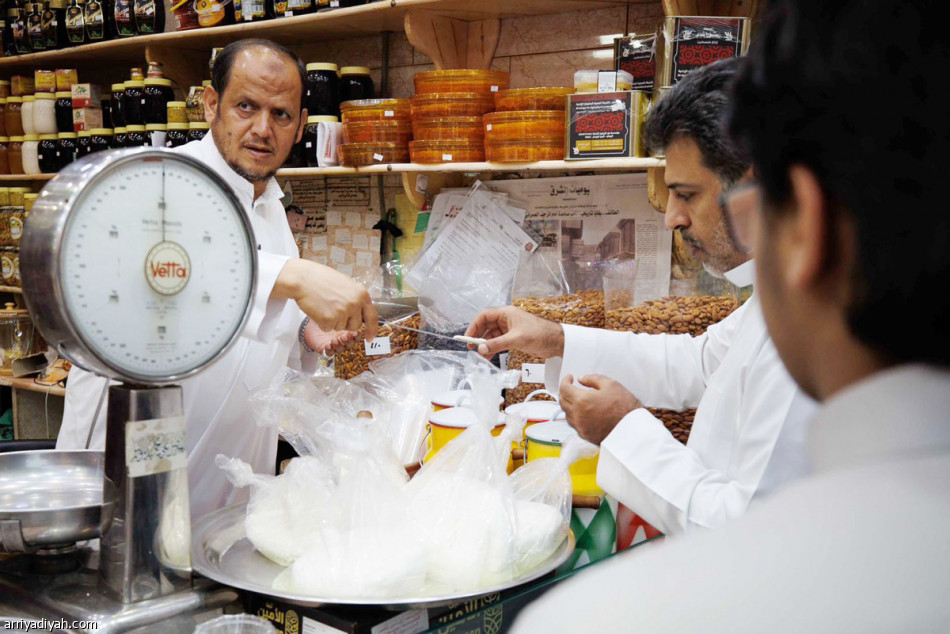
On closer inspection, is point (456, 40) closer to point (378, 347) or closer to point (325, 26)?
point (325, 26)

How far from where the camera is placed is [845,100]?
36 centimetres

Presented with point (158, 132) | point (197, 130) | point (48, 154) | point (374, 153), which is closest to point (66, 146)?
point (48, 154)

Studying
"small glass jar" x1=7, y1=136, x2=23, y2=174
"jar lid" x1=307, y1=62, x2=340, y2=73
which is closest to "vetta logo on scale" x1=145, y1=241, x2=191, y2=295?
"jar lid" x1=307, y1=62, x2=340, y2=73

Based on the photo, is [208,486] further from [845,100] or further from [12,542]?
[845,100]

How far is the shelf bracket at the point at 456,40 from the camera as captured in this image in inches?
94.6

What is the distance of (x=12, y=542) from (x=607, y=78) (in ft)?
5.31

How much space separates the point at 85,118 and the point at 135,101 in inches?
15.9

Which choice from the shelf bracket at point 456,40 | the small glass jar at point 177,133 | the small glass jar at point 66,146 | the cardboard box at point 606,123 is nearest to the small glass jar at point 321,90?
the shelf bracket at point 456,40

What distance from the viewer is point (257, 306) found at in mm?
1281

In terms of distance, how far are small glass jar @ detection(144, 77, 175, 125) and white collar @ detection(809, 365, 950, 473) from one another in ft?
9.48

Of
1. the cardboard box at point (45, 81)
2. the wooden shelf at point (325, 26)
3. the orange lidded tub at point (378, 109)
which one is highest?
the wooden shelf at point (325, 26)

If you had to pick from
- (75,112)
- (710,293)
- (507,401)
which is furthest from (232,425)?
(75,112)

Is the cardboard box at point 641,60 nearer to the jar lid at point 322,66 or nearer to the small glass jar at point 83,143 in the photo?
the jar lid at point 322,66

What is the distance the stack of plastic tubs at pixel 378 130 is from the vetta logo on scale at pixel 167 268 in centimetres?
160
